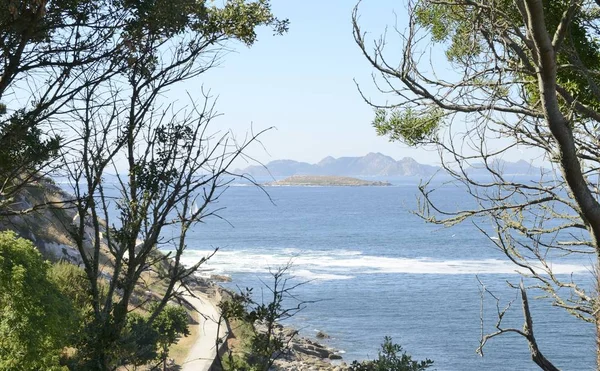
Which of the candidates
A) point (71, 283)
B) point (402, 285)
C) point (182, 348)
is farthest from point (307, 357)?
point (402, 285)

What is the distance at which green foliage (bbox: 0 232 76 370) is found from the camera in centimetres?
1391

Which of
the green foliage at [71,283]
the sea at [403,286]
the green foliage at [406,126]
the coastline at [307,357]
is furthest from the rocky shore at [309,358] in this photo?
the green foliage at [406,126]

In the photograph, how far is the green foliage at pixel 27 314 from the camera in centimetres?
1391

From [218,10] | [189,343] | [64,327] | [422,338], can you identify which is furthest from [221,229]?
[218,10]

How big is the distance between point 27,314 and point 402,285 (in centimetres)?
3935

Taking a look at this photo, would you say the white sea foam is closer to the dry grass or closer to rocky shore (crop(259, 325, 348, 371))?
rocky shore (crop(259, 325, 348, 371))

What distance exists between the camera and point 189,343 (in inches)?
1105

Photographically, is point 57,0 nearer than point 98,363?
Yes

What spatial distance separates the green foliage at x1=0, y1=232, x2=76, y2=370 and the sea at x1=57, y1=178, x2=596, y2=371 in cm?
468

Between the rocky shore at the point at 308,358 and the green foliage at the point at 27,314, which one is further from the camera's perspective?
the rocky shore at the point at 308,358

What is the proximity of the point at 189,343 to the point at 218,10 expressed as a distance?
21.6 m

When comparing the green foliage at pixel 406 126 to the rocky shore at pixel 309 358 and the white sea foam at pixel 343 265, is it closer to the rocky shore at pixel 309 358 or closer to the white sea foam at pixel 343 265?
the rocky shore at pixel 309 358

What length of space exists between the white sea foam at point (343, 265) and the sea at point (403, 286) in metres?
0.09

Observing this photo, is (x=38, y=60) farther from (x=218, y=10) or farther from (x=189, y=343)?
(x=189, y=343)
